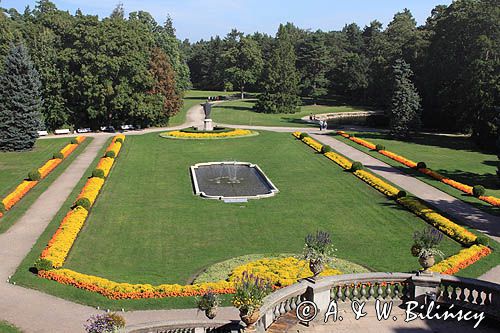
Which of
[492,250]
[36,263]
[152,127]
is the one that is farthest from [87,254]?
[152,127]

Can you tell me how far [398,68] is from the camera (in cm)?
5928

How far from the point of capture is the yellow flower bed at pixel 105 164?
Answer: 126ft

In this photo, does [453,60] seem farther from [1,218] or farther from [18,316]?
[18,316]

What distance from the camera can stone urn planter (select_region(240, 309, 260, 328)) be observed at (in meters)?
11.2

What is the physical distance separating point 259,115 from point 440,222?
2330 inches

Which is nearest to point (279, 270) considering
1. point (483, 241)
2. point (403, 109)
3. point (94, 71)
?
Answer: point (483, 241)

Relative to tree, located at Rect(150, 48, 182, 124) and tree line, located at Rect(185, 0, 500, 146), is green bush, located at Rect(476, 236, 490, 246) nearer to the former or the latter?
tree line, located at Rect(185, 0, 500, 146)

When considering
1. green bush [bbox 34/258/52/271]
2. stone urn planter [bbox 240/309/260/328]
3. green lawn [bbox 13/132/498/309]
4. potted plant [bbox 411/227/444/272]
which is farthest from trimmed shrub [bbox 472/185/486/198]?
green bush [bbox 34/258/52/271]

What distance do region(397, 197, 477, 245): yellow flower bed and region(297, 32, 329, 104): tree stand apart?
8125cm

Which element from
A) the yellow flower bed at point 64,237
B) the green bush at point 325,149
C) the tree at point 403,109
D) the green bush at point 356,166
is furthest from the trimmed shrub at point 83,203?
the tree at point 403,109

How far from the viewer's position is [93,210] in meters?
29.4

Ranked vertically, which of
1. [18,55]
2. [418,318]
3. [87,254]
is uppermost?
[18,55]

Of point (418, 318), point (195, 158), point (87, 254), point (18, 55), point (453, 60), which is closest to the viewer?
point (418, 318)

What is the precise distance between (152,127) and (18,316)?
5281 cm
